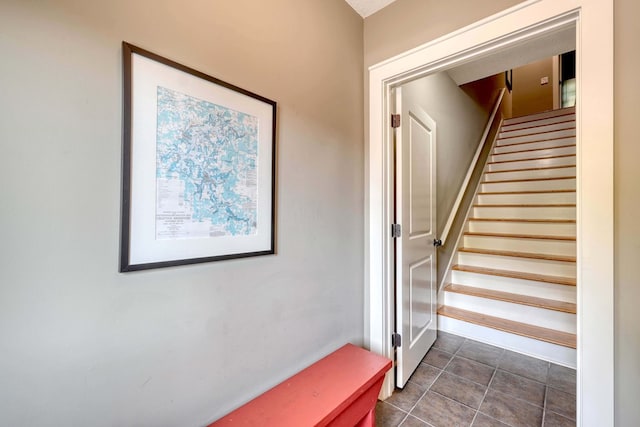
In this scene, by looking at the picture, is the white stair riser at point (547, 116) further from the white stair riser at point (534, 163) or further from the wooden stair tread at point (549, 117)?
the white stair riser at point (534, 163)

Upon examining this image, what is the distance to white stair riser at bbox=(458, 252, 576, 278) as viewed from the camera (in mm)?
2354

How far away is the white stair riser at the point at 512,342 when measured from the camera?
201 cm

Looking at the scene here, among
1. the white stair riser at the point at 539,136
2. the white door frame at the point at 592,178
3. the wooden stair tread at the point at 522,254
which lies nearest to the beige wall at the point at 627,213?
the white door frame at the point at 592,178

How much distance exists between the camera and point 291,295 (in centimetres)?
124

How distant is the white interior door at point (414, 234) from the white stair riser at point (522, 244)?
3.77ft

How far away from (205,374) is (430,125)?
2.19m

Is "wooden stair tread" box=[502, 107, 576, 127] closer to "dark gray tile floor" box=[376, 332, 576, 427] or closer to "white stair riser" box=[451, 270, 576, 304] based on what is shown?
"white stair riser" box=[451, 270, 576, 304]

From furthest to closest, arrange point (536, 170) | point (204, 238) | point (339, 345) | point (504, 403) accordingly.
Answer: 1. point (536, 170)
2. point (504, 403)
3. point (339, 345)
4. point (204, 238)

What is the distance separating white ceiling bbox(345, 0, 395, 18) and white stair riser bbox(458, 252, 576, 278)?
2475 mm

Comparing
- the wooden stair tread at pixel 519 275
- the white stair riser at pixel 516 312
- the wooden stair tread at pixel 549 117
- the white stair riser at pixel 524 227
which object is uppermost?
the wooden stair tread at pixel 549 117

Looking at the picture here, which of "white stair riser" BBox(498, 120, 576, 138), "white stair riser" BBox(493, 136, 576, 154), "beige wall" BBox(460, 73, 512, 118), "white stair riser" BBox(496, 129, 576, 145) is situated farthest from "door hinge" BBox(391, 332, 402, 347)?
"white stair riser" BBox(498, 120, 576, 138)

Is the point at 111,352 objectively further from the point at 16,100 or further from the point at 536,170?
the point at 536,170

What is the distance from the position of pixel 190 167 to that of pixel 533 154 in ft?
14.4

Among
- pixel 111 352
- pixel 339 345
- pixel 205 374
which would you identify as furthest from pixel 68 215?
pixel 339 345
